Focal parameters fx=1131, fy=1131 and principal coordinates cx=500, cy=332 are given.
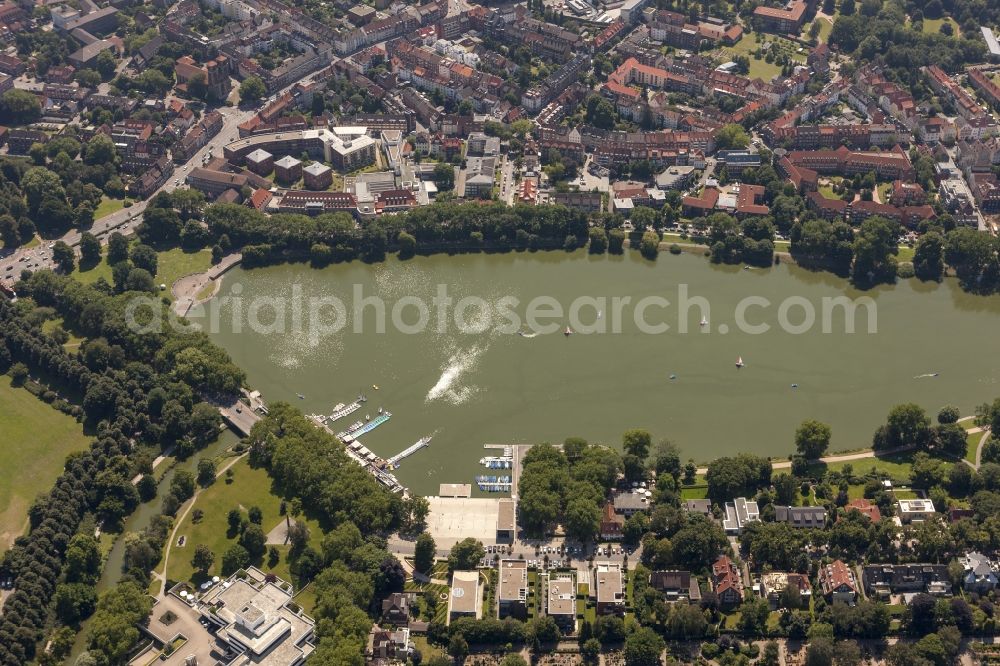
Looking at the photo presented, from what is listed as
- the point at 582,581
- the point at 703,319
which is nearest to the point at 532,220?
the point at 703,319

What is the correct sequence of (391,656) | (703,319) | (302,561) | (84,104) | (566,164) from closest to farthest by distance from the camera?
(391,656) < (302,561) < (703,319) < (566,164) < (84,104)

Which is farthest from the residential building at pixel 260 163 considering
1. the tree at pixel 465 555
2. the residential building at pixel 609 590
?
the residential building at pixel 609 590

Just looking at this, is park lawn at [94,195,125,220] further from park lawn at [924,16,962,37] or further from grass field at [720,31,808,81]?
park lawn at [924,16,962,37]

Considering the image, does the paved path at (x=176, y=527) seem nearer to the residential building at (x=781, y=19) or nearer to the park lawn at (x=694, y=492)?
the park lawn at (x=694, y=492)

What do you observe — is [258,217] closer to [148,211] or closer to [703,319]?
[148,211]

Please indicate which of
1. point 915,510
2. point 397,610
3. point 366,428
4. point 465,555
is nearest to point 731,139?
point 915,510
